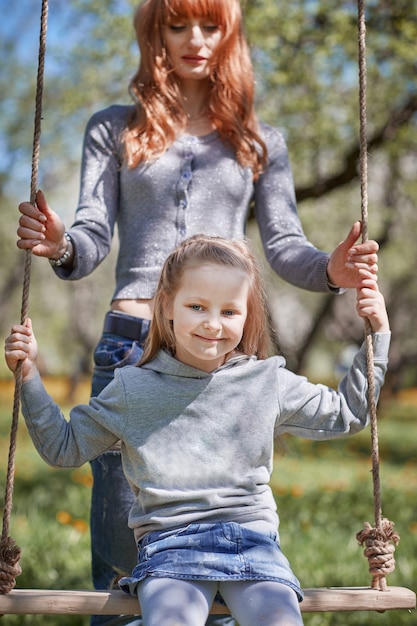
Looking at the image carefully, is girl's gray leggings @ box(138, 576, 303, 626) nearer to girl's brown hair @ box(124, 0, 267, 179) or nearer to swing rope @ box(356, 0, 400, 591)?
swing rope @ box(356, 0, 400, 591)

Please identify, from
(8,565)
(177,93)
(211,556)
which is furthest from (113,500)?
(177,93)

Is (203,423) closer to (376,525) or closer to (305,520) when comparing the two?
(376,525)

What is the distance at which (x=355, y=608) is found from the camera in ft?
7.23

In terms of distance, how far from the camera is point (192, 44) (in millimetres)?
2713

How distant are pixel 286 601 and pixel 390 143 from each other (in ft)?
20.0

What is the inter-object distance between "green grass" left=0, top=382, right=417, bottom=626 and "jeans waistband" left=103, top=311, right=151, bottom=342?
1.87ft

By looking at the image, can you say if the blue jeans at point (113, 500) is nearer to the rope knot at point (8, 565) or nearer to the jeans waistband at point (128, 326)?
the jeans waistband at point (128, 326)

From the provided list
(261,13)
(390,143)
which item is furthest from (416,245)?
(261,13)

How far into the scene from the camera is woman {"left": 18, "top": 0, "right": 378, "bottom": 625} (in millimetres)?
2641

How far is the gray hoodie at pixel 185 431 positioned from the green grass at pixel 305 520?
1.44 feet

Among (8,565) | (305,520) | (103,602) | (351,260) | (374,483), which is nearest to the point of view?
(103,602)

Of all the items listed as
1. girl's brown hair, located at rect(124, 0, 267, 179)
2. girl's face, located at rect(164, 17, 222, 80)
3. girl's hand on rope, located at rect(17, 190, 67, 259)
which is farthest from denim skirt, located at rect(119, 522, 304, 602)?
girl's face, located at rect(164, 17, 222, 80)

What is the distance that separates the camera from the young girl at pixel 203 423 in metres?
2.13

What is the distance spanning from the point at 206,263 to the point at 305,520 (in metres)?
3.72
